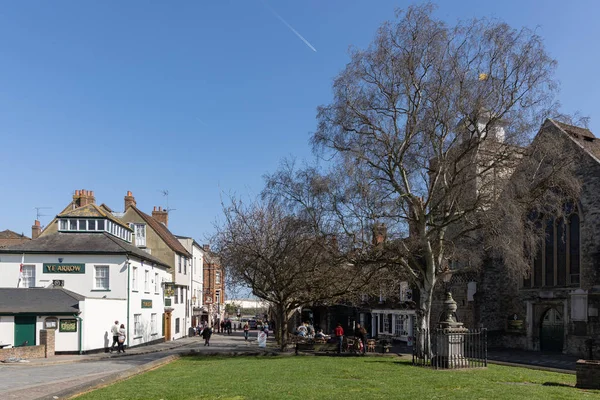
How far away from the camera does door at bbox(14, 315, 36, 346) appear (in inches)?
1179

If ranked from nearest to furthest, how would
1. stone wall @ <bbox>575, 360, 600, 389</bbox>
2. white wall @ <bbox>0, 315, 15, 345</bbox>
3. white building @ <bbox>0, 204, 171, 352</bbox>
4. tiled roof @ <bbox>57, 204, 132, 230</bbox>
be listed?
1. stone wall @ <bbox>575, 360, 600, 389</bbox>
2. white wall @ <bbox>0, 315, 15, 345</bbox>
3. white building @ <bbox>0, 204, 171, 352</bbox>
4. tiled roof @ <bbox>57, 204, 132, 230</bbox>

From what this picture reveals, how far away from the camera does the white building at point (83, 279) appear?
30.8 m

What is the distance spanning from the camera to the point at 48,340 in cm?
2934

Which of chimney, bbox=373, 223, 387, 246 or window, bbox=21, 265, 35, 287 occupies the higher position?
Result: chimney, bbox=373, 223, 387, 246

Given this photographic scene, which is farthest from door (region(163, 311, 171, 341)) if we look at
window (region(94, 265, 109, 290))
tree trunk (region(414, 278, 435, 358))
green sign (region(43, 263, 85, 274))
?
tree trunk (region(414, 278, 435, 358))

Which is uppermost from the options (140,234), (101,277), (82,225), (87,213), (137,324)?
(87,213)

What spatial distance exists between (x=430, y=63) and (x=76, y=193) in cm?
3266

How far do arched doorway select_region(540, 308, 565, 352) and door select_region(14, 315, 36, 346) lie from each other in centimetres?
2830

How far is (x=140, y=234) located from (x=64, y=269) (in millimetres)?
12952

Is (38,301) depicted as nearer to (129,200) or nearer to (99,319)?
(99,319)

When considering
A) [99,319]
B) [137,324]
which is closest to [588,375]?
[99,319]

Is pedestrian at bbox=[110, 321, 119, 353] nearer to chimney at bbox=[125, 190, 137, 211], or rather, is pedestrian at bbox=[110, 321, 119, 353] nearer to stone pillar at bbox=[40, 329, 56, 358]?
stone pillar at bbox=[40, 329, 56, 358]

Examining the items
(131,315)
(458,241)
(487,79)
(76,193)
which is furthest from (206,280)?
(487,79)

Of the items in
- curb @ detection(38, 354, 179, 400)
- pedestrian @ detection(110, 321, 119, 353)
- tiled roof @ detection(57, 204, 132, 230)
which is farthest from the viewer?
tiled roof @ detection(57, 204, 132, 230)
